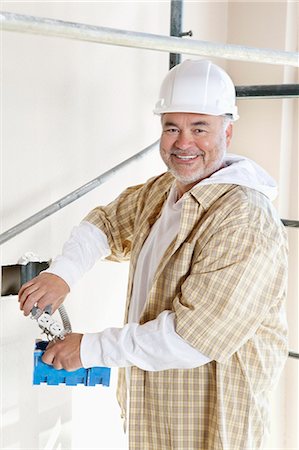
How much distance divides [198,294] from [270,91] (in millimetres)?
1035

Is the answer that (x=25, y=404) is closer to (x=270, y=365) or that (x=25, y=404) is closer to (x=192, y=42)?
(x=270, y=365)

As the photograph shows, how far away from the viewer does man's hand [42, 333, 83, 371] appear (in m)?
1.47

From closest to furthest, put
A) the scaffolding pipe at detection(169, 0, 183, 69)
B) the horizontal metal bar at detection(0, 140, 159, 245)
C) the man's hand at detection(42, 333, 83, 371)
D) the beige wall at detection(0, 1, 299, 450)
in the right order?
the man's hand at detection(42, 333, 83, 371) < the horizontal metal bar at detection(0, 140, 159, 245) < the beige wall at detection(0, 1, 299, 450) < the scaffolding pipe at detection(169, 0, 183, 69)

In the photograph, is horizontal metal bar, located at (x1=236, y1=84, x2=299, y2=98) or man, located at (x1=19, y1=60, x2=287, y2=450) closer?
man, located at (x1=19, y1=60, x2=287, y2=450)

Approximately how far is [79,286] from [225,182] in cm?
78

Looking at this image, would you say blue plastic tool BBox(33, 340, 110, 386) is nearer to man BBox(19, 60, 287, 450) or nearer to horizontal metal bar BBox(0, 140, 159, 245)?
man BBox(19, 60, 287, 450)

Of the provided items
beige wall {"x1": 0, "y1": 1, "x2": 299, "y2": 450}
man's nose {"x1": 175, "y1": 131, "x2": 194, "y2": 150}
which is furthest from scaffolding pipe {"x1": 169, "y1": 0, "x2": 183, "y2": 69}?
man's nose {"x1": 175, "y1": 131, "x2": 194, "y2": 150}

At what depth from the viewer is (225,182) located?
160cm

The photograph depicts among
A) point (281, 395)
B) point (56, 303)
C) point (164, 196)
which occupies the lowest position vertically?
point (281, 395)

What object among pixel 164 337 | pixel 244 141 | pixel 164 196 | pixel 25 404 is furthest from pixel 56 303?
pixel 244 141

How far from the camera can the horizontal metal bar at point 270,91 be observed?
228 centimetres

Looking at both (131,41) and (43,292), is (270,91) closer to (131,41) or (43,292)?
(43,292)

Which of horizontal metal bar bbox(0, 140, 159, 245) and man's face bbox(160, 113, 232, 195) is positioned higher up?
man's face bbox(160, 113, 232, 195)

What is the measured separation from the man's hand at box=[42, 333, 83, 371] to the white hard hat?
53 centimetres
